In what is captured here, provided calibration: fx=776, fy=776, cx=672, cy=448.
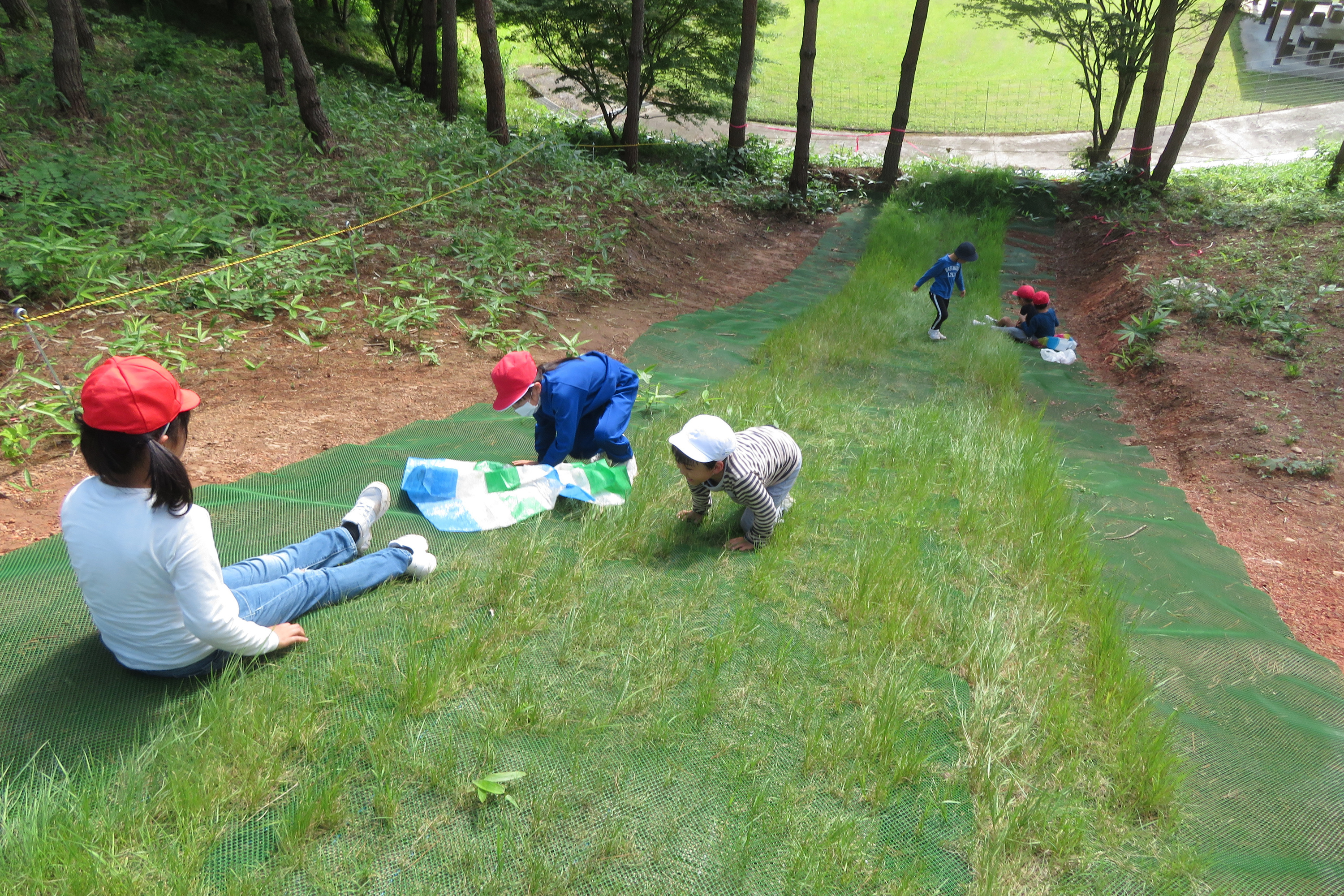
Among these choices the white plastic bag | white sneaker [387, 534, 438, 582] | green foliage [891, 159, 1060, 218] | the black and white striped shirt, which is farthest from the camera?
green foliage [891, 159, 1060, 218]

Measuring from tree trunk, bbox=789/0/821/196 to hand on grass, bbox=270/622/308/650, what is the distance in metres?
13.6

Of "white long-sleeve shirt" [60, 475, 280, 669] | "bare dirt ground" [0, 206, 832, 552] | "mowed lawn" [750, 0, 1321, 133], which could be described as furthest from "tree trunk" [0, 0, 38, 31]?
"mowed lawn" [750, 0, 1321, 133]

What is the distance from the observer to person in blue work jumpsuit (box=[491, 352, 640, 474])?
390 centimetres

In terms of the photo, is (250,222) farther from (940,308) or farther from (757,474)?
(940,308)

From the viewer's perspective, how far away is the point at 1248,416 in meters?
6.30

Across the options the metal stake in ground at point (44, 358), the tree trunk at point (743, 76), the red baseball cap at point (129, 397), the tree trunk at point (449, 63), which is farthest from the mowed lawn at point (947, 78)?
the red baseball cap at point (129, 397)

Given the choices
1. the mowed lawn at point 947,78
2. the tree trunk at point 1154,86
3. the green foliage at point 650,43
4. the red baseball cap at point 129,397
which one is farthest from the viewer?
the mowed lawn at point 947,78

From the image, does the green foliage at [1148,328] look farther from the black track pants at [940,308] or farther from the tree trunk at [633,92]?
the tree trunk at [633,92]

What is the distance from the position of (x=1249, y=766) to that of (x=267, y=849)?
3.34m

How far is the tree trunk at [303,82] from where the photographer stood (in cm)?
934

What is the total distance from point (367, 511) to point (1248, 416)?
6693 mm

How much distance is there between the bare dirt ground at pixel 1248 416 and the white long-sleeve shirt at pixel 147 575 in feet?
16.2

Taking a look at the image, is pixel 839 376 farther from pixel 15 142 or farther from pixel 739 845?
pixel 15 142

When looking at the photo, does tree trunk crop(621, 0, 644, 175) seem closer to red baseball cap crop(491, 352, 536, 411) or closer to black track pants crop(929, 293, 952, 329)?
black track pants crop(929, 293, 952, 329)
